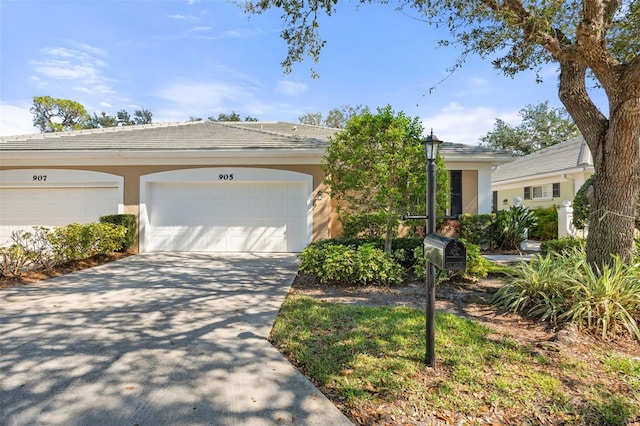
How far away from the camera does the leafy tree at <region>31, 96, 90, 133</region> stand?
114 ft

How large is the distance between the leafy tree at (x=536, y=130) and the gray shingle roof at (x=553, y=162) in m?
10.8

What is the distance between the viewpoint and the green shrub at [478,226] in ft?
31.8

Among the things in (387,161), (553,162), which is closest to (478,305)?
(387,161)

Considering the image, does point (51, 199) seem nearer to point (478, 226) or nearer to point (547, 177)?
point (478, 226)

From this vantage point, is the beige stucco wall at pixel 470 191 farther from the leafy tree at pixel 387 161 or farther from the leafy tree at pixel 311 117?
the leafy tree at pixel 311 117

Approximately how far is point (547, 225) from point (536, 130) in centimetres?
2210

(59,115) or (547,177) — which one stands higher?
(59,115)

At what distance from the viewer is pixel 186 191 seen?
980cm

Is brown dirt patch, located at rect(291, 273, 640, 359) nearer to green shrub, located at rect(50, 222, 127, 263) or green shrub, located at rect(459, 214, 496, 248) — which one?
green shrub, located at rect(459, 214, 496, 248)

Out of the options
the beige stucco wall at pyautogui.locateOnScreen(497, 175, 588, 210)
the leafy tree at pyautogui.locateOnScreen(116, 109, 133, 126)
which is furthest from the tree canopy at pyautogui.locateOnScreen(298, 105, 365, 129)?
the leafy tree at pyautogui.locateOnScreen(116, 109, 133, 126)

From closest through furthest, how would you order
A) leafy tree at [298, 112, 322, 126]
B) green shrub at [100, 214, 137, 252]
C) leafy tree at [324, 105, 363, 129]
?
1. green shrub at [100, 214, 137, 252]
2. leafy tree at [324, 105, 363, 129]
3. leafy tree at [298, 112, 322, 126]

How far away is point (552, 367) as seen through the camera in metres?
2.78

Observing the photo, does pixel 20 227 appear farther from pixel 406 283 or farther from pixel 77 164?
pixel 406 283

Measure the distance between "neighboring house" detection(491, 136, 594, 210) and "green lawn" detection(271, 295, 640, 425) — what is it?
13.7 metres
